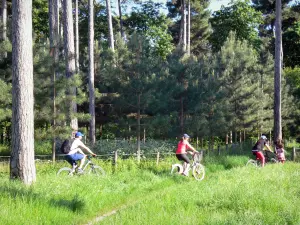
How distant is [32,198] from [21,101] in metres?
2.87

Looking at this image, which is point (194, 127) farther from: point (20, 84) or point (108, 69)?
point (20, 84)

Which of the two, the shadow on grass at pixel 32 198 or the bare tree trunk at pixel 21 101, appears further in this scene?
the bare tree trunk at pixel 21 101

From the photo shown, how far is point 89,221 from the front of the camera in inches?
336

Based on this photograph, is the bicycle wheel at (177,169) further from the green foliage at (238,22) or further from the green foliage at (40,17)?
the green foliage at (238,22)

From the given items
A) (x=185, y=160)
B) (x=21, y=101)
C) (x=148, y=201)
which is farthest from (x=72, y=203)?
(x=185, y=160)

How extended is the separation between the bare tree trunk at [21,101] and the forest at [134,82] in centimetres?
3

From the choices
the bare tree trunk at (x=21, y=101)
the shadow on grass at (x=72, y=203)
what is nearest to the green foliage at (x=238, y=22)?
the bare tree trunk at (x=21, y=101)

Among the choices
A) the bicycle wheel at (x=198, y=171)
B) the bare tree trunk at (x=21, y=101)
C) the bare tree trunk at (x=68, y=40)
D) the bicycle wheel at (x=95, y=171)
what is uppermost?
the bare tree trunk at (x=68, y=40)

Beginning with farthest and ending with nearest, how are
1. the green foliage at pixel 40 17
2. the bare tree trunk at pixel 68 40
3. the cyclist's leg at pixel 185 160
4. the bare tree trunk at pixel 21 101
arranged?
the green foliage at pixel 40 17 → the bare tree trunk at pixel 68 40 → the cyclist's leg at pixel 185 160 → the bare tree trunk at pixel 21 101

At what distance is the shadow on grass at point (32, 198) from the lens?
8.55 m

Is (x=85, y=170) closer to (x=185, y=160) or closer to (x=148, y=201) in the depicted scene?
(x=185, y=160)

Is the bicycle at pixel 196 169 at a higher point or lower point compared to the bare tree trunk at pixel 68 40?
lower

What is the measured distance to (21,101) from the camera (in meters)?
10.4

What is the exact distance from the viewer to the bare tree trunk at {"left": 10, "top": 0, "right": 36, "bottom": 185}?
10406 mm
